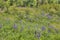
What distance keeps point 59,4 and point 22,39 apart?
9.39 m

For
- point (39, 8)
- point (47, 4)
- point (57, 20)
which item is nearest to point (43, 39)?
point (57, 20)

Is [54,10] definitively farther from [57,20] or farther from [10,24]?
[10,24]

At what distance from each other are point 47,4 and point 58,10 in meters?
1.12

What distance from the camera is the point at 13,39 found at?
25.6 ft

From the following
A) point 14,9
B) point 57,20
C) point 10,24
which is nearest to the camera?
point 10,24

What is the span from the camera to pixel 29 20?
37.9 feet

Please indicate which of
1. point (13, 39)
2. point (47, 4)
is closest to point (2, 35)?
point (13, 39)

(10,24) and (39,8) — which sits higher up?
(10,24)

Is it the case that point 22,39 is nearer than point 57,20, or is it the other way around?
point 22,39

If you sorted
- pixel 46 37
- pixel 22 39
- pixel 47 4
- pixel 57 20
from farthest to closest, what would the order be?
pixel 47 4
pixel 57 20
pixel 46 37
pixel 22 39

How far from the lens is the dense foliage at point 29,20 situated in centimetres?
834

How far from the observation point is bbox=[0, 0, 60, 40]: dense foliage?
8.34 m

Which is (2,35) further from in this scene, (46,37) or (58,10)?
(58,10)

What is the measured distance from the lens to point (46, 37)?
841 cm
